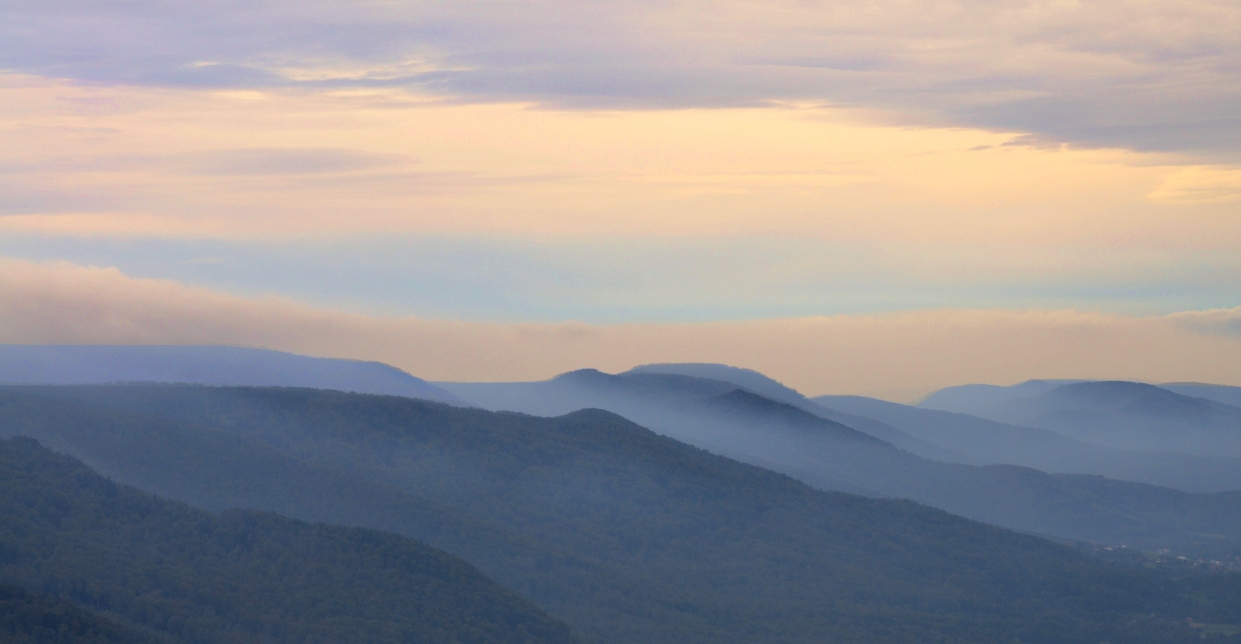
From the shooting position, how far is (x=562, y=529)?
178625mm

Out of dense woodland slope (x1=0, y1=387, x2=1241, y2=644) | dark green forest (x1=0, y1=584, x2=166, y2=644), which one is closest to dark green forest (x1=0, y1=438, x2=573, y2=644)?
dark green forest (x1=0, y1=584, x2=166, y2=644)

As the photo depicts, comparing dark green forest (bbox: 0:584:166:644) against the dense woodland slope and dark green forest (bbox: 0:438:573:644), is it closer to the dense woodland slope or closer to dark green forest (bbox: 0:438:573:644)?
dark green forest (bbox: 0:438:573:644)

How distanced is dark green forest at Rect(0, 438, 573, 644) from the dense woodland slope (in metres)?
17.9

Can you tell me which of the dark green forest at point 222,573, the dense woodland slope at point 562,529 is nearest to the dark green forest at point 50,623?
the dark green forest at point 222,573

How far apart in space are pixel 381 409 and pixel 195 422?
1550 inches

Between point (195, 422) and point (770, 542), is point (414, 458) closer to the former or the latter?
point (195, 422)

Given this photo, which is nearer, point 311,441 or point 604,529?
point 311,441

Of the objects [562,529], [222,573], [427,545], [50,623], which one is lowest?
[562,529]

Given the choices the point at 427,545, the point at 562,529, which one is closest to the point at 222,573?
the point at 427,545

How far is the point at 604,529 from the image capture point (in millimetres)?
184125

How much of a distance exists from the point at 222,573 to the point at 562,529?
76.7 m

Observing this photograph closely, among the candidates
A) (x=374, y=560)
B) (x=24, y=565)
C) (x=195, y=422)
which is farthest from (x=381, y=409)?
(x=24, y=565)

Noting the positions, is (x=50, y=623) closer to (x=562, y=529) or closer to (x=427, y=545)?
(x=427, y=545)

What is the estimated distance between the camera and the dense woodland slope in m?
140
